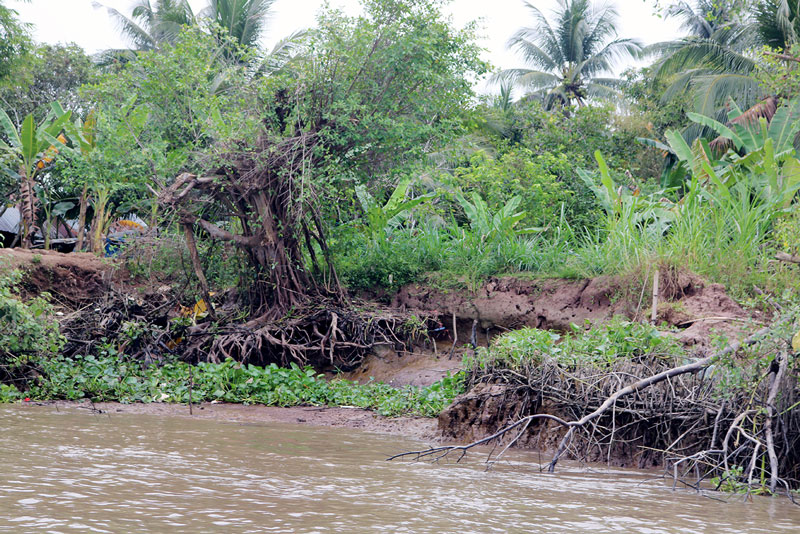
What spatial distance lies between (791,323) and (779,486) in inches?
45.4

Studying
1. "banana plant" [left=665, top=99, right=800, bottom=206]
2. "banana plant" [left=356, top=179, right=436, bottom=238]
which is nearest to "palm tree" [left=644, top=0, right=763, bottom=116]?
"banana plant" [left=665, top=99, right=800, bottom=206]

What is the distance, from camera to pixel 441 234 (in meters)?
12.8

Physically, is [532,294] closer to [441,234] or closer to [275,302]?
[441,234]

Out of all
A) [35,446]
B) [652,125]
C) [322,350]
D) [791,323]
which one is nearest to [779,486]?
[791,323]

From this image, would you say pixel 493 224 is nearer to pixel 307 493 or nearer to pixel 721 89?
pixel 307 493

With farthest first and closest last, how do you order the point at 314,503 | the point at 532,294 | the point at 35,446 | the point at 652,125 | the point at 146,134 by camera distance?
the point at 652,125 → the point at 146,134 → the point at 532,294 → the point at 35,446 → the point at 314,503

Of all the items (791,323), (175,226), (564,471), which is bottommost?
(564,471)

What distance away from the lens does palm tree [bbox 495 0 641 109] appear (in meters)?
32.1

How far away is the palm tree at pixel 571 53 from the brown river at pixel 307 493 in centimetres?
2827

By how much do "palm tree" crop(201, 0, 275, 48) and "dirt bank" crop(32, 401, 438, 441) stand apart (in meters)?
19.8

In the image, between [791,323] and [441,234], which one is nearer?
[791,323]

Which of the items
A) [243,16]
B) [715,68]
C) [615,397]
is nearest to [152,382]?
[615,397]

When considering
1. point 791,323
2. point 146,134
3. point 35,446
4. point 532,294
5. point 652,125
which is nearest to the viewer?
point 791,323

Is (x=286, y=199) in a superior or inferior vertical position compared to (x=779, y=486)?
superior
